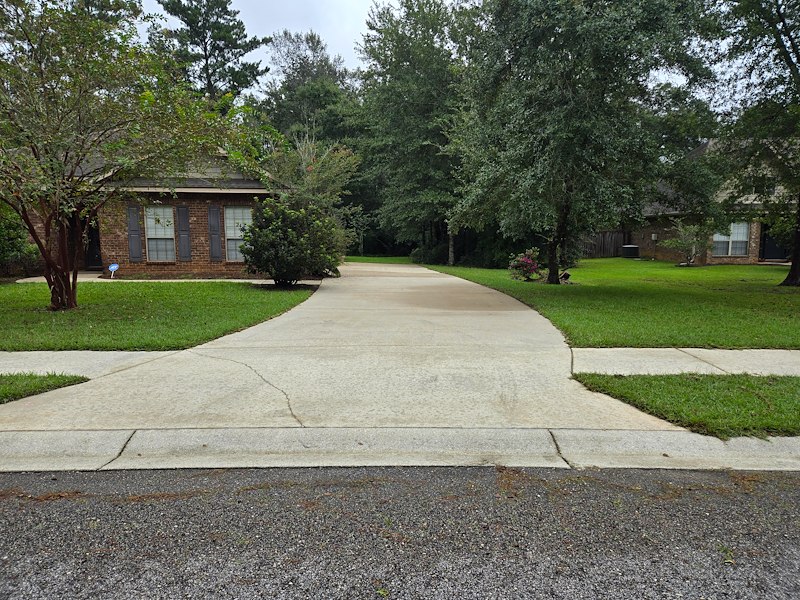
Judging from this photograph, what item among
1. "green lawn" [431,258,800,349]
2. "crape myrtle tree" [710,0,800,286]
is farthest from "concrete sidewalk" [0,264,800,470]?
"crape myrtle tree" [710,0,800,286]

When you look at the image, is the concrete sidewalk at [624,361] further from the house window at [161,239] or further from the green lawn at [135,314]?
the house window at [161,239]

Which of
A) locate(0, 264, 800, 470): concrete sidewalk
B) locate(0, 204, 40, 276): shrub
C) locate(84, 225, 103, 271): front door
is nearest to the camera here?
locate(0, 264, 800, 470): concrete sidewalk

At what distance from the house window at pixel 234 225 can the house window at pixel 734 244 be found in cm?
2308

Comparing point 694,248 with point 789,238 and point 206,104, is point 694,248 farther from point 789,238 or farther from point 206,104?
point 206,104

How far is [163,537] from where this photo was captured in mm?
2777

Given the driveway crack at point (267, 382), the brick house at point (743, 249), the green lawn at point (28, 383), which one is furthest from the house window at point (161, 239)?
the brick house at point (743, 249)

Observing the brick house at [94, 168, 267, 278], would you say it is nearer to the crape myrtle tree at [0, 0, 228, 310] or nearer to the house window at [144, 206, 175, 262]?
the house window at [144, 206, 175, 262]

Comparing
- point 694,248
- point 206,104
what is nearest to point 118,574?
point 206,104

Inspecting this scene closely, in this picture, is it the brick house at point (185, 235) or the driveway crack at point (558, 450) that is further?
the brick house at point (185, 235)

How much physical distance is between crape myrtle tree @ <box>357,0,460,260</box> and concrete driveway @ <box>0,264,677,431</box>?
21.8 meters

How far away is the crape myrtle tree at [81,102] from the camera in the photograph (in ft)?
27.0

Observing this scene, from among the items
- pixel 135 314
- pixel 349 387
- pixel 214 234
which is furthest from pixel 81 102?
pixel 214 234

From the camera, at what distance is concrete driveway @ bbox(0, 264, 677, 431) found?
4367 millimetres

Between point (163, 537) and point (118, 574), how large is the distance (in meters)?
0.32
